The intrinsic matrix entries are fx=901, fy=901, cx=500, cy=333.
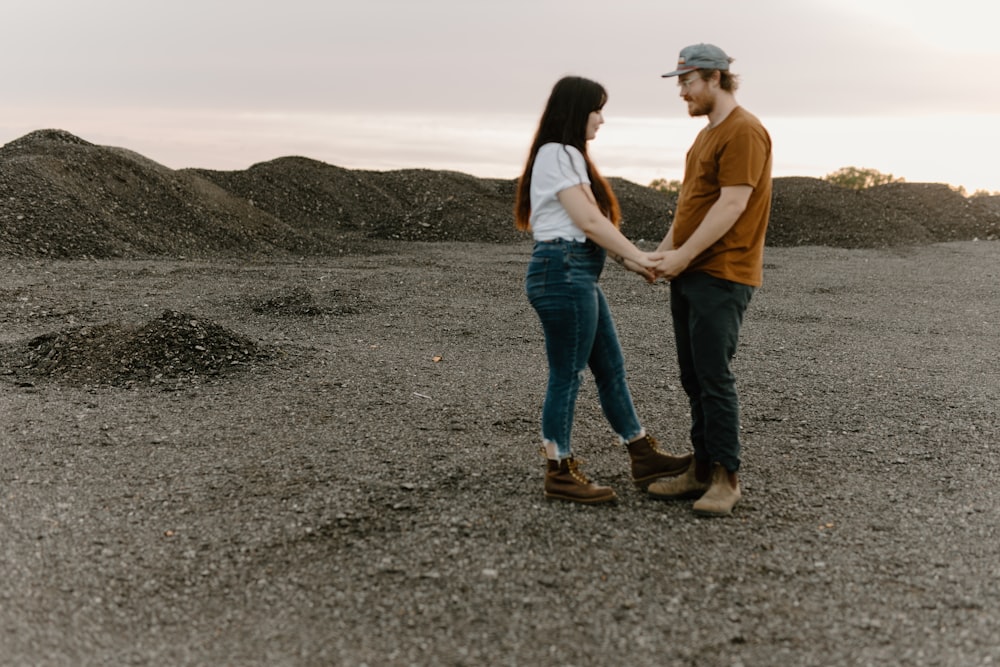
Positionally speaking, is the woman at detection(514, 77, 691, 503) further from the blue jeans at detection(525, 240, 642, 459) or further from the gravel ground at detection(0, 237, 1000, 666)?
the gravel ground at detection(0, 237, 1000, 666)

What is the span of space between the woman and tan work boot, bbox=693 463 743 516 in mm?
721

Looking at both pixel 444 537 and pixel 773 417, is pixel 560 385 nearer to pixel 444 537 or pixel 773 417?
pixel 444 537

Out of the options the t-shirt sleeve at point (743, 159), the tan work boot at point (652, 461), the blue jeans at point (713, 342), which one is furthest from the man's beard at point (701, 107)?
the tan work boot at point (652, 461)

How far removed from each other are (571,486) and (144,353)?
466 centimetres

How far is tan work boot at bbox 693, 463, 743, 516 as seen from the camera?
4164mm

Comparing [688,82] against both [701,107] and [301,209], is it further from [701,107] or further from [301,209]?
[301,209]

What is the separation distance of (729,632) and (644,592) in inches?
14.9

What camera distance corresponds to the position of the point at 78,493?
4.71 meters

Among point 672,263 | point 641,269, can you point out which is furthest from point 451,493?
point 672,263

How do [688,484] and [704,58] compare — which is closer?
[704,58]

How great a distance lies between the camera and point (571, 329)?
12.8 feet

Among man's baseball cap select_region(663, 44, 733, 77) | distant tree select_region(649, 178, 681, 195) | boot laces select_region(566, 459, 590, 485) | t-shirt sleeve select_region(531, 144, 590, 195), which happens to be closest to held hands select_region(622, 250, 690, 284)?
t-shirt sleeve select_region(531, 144, 590, 195)

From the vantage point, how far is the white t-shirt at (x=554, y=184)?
3717mm

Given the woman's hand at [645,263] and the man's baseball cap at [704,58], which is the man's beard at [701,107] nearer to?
the man's baseball cap at [704,58]
